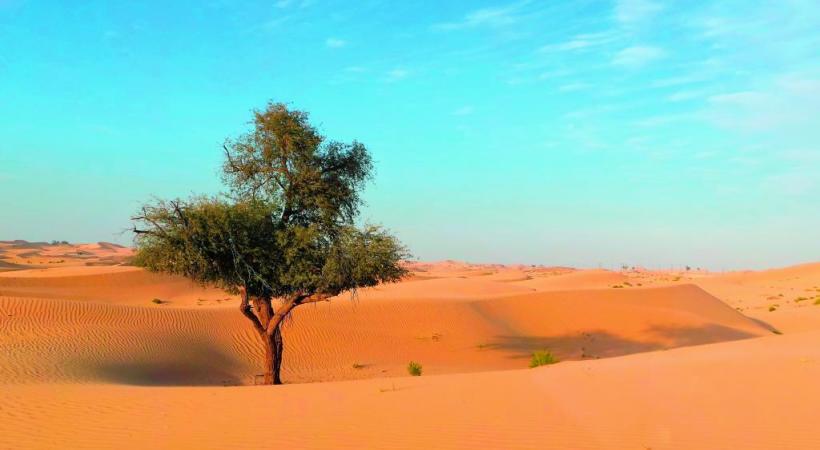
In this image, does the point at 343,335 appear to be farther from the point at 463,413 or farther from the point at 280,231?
the point at 463,413

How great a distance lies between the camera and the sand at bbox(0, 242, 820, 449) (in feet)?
26.7

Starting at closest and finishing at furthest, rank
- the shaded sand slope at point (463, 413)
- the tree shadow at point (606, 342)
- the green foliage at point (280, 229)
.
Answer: the shaded sand slope at point (463, 413) < the green foliage at point (280, 229) < the tree shadow at point (606, 342)

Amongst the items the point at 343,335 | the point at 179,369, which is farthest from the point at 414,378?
the point at 343,335

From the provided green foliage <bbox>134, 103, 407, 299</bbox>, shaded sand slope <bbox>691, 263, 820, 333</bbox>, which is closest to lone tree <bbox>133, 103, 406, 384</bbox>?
green foliage <bbox>134, 103, 407, 299</bbox>

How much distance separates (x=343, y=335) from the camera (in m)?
28.0

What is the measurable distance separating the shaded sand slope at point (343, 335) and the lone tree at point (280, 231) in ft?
12.5

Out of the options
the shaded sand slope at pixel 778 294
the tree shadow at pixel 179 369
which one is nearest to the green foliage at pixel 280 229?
the tree shadow at pixel 179 369

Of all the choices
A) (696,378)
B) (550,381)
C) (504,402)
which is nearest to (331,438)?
(504,402)

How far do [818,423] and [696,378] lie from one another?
3.45 meters

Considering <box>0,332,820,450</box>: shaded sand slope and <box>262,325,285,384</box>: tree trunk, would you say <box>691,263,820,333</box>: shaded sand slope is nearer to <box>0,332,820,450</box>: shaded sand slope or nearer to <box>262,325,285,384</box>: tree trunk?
<box>0,332,820,450</box>: shaded sand slope

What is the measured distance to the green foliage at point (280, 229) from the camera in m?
16.0

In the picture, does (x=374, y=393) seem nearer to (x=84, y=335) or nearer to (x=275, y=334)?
(x=275, y=334)

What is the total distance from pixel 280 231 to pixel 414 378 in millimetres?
5230

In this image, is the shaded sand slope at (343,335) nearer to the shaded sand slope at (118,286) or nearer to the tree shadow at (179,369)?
the tree shadow at (179,369)
